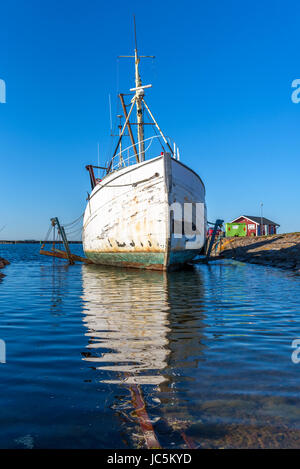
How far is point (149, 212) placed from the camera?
16516mm

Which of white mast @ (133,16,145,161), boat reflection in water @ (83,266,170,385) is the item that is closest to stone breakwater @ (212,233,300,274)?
white mast @ (133,16,145,161)

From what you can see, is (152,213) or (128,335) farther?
(152,213)

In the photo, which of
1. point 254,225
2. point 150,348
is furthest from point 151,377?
point 254,225

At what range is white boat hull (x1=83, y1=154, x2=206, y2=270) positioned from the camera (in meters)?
16.0

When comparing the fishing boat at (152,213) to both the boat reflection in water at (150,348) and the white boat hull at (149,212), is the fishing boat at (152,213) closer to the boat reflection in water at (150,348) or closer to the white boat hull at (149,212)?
the white boat hull at (149,212)

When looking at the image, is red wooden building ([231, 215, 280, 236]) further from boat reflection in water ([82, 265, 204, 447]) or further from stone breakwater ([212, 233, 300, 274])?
boat reflection in water ([82, 265, 204, 447])

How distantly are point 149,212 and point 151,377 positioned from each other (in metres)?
13.4

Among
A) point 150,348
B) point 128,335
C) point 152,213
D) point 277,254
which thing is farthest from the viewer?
point 277,254

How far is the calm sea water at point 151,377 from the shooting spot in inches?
92.4

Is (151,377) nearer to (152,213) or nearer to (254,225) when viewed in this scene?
(152,213)

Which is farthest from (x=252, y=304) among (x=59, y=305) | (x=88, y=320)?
(x=59, y=305)

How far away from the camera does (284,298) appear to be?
8.85 m

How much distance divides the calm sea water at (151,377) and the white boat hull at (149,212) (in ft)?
30.1

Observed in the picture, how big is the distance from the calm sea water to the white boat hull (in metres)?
9.17
